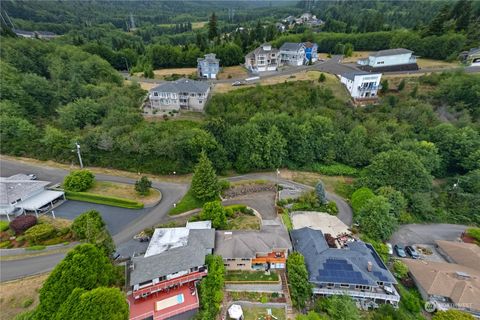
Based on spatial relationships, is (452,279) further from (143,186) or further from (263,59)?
(263,59)

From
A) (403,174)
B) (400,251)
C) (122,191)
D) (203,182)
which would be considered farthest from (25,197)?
(403,174)

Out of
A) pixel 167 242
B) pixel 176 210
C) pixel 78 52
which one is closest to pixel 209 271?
pixel 167 242

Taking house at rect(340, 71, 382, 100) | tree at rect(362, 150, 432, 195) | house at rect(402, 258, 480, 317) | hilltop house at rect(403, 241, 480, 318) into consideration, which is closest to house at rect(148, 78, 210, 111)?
house at rect(340, 71, 382, 100)

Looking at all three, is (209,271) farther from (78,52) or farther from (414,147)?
(78,52)

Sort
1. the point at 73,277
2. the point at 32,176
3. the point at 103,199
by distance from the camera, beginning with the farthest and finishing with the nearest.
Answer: the point at 32,176
the point at 103,199
the point at 73,277

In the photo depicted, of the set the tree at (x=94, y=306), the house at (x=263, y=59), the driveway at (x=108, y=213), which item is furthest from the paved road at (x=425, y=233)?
the house at (x=263, y=59)

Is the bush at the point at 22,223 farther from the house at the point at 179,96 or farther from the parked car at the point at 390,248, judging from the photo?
the parked car at the point at 390,248

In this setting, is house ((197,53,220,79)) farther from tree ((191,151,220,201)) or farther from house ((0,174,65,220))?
house ((0,174,65,220))
